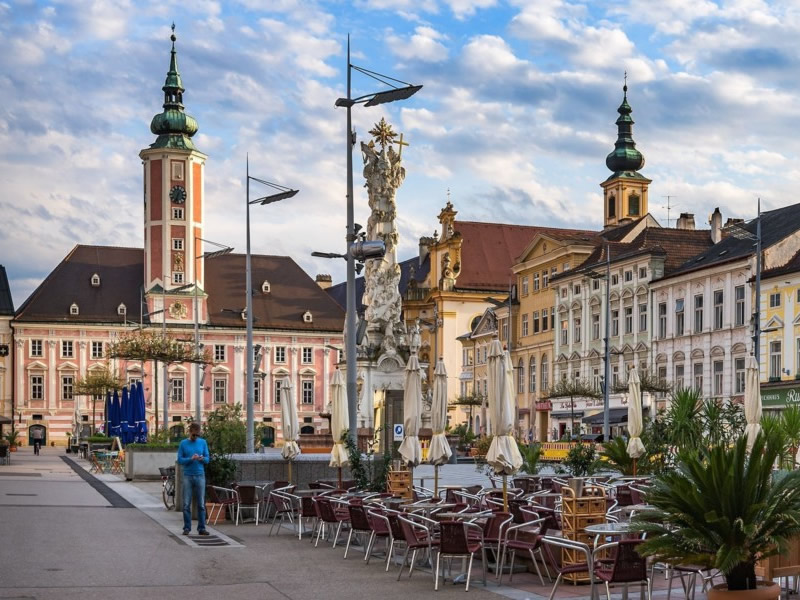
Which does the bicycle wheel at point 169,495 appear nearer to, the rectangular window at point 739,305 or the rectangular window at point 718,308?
the rectangular window at point 739,305

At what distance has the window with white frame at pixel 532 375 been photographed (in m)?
82.6

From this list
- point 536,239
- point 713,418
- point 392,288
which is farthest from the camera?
point 536,239

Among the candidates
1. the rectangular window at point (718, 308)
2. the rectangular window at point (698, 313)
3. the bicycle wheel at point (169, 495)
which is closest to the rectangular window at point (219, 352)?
the rectangular window at point (698, 313)

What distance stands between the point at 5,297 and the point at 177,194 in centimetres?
1683

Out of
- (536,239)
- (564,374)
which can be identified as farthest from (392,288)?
(536,239)

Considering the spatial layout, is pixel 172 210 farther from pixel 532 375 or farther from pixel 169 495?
pixel 169 495

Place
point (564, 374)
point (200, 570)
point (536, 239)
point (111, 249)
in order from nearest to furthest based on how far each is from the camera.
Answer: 1. point (200, 570)
2. point (564, 374)
3. point (536, 239)
4. point (111, 249)

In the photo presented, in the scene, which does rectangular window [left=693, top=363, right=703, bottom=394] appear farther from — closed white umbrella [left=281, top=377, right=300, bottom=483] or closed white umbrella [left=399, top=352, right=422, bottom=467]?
closed white umbrella [left=399, top=352, right=422, bottom=467]

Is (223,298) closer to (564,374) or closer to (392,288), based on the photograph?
(564,374)

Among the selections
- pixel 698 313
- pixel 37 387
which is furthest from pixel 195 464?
pixel 37 387

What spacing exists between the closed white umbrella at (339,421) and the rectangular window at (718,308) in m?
36.2

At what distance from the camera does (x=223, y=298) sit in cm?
11331

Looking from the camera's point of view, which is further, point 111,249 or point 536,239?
point 111,249

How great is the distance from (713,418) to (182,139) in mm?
87580
